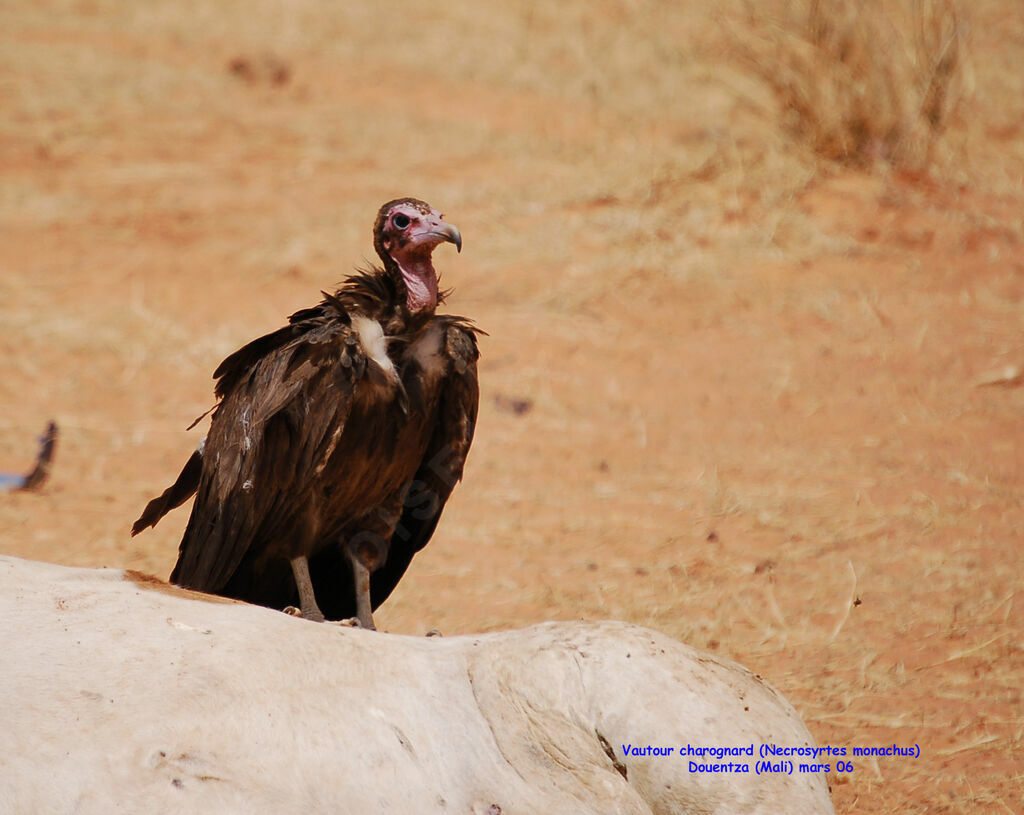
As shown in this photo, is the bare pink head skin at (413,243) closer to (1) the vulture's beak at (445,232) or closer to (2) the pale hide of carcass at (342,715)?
(1) the vulture's beak at (445,232)

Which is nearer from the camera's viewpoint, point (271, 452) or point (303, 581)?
point (271, 452)

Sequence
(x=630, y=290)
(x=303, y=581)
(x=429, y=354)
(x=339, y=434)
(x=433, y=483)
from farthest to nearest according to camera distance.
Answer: (x=630, y=290), (x=433, y=483), (x=303, y=581), (x=429, y=354), (x=339, y=434)

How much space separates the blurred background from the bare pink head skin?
5.20 feet

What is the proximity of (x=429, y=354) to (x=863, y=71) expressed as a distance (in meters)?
6.13

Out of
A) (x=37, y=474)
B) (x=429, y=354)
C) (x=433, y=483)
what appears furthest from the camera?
(x=37, y=474)

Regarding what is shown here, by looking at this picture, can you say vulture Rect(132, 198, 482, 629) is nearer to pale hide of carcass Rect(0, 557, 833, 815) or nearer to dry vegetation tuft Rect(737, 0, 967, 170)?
pale hide of carcass Rect(0, 557, 833, 815)

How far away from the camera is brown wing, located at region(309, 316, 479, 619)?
4.14m

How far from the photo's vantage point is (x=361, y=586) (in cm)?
436

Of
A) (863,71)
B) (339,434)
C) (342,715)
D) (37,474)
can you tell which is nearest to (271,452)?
(339,434)

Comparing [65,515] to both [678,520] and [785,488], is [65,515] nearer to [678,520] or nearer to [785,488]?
[678,520]

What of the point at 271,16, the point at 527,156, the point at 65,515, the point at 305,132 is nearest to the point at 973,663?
the point at 65,515

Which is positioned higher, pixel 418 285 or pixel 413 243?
pixel 413 243

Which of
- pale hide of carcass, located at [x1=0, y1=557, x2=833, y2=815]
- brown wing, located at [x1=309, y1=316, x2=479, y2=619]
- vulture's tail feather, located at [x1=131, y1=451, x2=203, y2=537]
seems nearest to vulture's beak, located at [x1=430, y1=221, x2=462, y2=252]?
brown wing, located at [x1=309, y1=316, x2=479, y2=619]

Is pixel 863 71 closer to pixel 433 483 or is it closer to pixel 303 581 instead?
pixel 433 483
